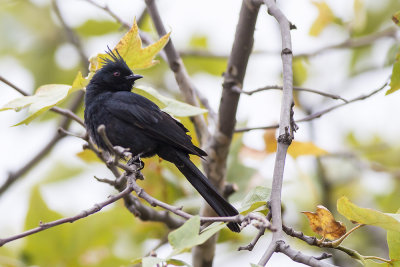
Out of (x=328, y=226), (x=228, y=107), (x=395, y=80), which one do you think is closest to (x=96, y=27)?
(x=228, y=107)

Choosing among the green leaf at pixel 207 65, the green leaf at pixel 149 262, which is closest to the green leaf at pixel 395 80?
the green leaf at pixel 149 262

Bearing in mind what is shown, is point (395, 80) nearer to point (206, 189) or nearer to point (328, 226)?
point (328, 226)

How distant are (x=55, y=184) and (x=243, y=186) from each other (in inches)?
82.9

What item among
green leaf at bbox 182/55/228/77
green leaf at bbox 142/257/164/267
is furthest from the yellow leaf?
green leaf at bbox 142/257/164/267

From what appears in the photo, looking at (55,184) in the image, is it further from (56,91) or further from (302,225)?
(56,91)

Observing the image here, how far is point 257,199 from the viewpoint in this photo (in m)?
2.25

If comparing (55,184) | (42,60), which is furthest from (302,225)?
(42,60)

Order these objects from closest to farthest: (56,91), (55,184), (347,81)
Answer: (56,91) < (55,184) < (347,81)

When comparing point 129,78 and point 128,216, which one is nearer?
point 129,78

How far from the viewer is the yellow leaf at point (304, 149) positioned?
3723 mm

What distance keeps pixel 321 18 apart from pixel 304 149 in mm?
1426

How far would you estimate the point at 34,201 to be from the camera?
3775mm

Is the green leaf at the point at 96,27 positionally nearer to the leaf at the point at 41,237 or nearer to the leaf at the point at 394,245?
the leaf at the point at 41,237

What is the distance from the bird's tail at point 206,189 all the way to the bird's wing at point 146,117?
0.11 meters
